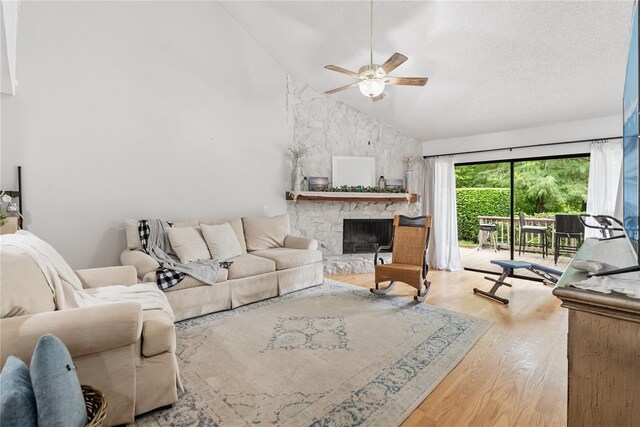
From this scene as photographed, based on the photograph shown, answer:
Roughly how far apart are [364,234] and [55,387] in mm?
4780

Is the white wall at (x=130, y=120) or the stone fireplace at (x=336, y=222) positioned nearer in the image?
the white wall at (x=130, y=120)

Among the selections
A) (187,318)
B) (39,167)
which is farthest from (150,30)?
(187,318)

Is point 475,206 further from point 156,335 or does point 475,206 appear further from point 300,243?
point 156,335

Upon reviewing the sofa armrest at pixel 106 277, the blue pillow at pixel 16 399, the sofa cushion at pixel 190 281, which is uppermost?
the sofa armrest at pixel 106 277

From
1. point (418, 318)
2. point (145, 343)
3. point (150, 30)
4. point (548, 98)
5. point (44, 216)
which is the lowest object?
point (418, 318)

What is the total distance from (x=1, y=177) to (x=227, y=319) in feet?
8.33

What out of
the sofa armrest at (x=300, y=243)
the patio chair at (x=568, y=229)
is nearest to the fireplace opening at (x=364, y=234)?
the sofa armrest at (x=300, y=243)

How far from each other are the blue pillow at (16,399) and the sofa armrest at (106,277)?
1.37 m

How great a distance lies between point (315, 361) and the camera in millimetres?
2215

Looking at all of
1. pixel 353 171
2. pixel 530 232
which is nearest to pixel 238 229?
pixel 353 171

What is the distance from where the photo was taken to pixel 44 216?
3061mm

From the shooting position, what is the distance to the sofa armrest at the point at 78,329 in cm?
132

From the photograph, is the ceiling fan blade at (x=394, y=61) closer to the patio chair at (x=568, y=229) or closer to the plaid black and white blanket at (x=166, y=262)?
the plaid black and white blanket at (x=166, y=262)

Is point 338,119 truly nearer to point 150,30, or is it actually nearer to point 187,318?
point 150,30
